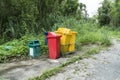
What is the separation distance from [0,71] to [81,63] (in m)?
2.73

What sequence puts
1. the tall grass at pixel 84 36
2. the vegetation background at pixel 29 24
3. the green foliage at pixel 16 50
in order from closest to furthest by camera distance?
the green foliage at pixel 16 50 < the vegetation background at pixel 29 24 < the tall grass at pixel 84 36

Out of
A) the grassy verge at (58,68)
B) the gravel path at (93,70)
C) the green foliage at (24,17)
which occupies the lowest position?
the gravel path at (93,70)

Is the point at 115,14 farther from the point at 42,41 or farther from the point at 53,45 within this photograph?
the point at 53,45

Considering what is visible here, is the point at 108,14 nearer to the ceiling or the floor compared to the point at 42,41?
nearer to the ceiling

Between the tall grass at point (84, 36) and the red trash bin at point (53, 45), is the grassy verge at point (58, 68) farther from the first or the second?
the tall grass at point (84, 36)

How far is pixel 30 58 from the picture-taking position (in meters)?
8.85

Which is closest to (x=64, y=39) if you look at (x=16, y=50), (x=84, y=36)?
(x=16, y=50)

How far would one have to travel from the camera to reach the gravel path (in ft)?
22.4

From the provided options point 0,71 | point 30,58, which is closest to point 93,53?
point 30,58

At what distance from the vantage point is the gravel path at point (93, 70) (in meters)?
6.82

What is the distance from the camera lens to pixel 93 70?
7547mm

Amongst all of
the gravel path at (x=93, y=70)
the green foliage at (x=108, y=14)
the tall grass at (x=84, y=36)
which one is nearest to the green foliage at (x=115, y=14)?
the green foliage at (x=108, y=14)

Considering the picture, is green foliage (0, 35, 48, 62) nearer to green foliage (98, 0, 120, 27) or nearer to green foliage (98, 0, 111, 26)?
green foliage (98, 0, 120, 27)

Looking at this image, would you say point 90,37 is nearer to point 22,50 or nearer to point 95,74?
point 22,50
